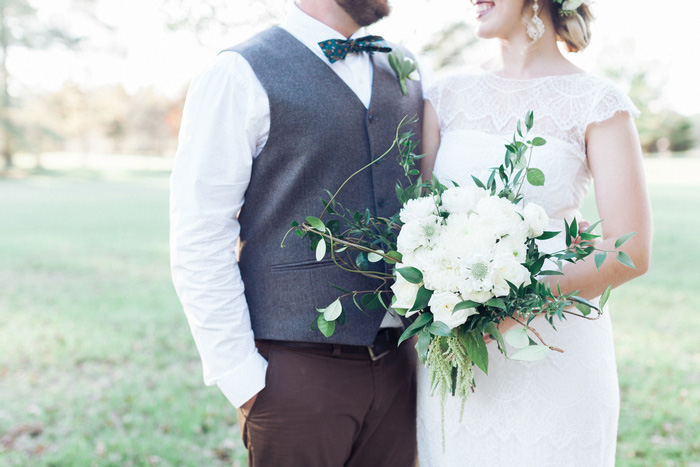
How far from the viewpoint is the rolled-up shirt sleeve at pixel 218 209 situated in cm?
169

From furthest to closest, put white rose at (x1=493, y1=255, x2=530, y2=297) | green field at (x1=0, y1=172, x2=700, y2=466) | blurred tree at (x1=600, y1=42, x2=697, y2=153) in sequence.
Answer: blurred tree at (x1=600, y1=42, x2=697, y2=153) < green field at (x1=0, y1=172, x2=700, y2=466) < white rose at (x1=493, y1=255, x2=530, y2=297)

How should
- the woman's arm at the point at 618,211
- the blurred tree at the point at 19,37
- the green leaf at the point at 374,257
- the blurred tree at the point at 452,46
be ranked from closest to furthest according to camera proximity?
the green leaf at the point at 374,257
the woman's arm at the point at 618,211
the blurred tree at the point at 452,46
the blurred tree at the point at 19,37

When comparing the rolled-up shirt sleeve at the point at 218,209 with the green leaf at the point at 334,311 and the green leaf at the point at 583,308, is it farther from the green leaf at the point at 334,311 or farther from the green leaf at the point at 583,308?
the green leaf at the point at 583,308

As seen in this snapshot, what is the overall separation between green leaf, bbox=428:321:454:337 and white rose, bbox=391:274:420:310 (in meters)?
0.09

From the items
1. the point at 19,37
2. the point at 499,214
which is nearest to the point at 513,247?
the point at 499,214

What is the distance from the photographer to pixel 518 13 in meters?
1.94

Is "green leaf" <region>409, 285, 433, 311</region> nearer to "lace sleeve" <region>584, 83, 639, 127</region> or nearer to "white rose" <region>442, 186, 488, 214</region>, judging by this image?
"white rose" <region>442, 186, 488, 214</region>

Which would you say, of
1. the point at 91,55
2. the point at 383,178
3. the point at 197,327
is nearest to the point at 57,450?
the point at 197,327

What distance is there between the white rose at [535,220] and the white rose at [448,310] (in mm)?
246

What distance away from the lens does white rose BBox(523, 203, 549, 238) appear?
1.39 metres

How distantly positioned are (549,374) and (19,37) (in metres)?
30.8

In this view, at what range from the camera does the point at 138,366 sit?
443cm

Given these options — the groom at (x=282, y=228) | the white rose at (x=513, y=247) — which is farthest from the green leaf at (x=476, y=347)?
the groom at (x=282, y=228)

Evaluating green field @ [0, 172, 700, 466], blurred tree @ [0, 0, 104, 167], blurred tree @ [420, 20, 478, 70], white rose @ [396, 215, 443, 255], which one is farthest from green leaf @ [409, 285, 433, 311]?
blurred tree @ [0, 0, 104, 167]
